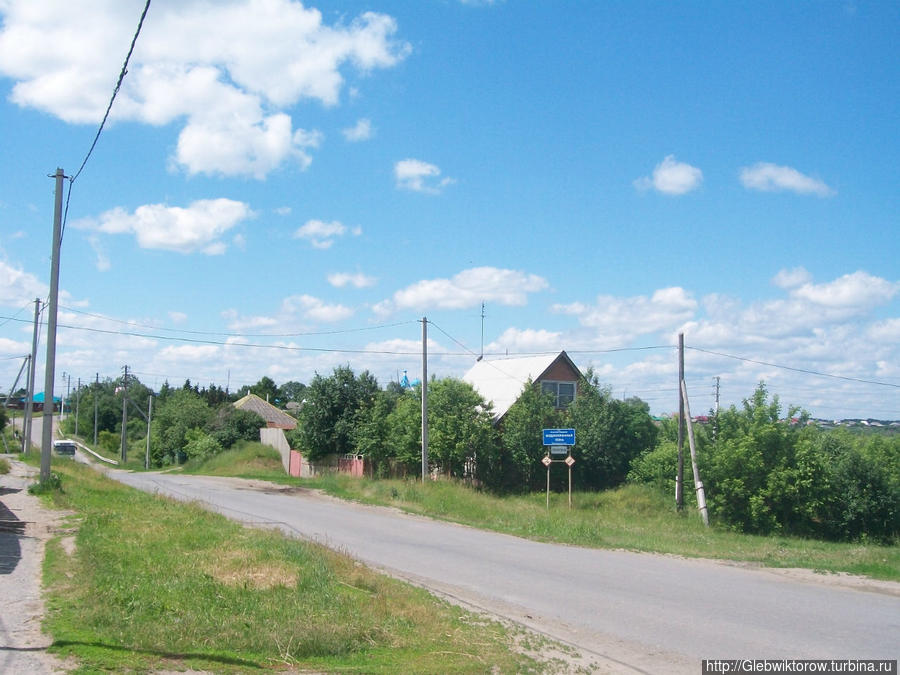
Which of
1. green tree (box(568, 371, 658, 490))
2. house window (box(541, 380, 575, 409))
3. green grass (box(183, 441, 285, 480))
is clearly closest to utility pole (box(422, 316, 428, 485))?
green tree (box(568, 371, 658, 490))

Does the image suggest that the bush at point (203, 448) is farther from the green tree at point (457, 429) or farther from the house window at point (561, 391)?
the house window at point (561, 391)

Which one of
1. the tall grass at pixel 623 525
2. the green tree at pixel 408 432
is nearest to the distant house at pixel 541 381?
the green tree at pixel 408 432

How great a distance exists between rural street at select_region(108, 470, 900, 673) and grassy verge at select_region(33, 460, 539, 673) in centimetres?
164

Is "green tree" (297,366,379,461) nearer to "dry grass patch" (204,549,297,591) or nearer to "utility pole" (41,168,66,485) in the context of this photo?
"utility pole" (41,168,66,485)

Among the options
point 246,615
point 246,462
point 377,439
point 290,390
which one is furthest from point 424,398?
point 290,390

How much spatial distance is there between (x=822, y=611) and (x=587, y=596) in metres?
3.52

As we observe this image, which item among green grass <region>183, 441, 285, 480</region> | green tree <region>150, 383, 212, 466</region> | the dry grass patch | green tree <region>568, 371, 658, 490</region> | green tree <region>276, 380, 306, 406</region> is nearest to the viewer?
the dry grass patch

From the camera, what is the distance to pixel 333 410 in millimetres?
45781

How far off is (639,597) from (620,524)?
16031 millimetres

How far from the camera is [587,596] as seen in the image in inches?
500

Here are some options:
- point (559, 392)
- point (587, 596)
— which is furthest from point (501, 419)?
point (587, 596)

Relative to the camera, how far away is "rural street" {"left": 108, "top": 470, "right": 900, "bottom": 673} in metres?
9.38

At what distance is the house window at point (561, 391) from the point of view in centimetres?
4375

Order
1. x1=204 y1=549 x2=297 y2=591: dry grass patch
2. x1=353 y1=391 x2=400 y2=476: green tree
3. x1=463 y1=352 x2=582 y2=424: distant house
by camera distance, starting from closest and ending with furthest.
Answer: x1=204 y1=549 x2=297 y2=591: dry grass patch < x1=353 y1=391 x2=400 y2=476: green tree < x1=463 y1=352 x2=582 y2=424: distant house
